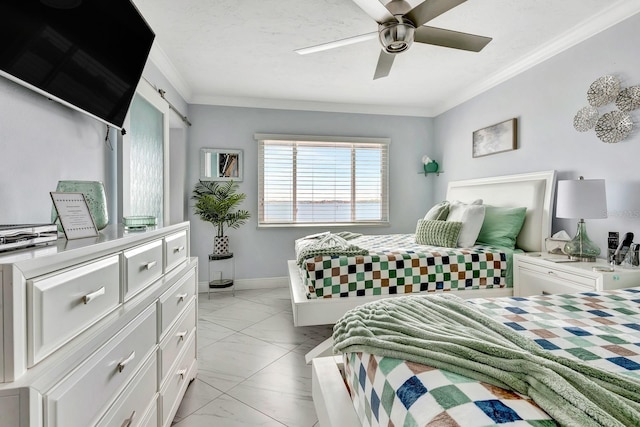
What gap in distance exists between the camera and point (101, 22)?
1394 millimetres

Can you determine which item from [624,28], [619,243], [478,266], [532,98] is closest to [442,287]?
[478,266]

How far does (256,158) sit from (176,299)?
2864 mm

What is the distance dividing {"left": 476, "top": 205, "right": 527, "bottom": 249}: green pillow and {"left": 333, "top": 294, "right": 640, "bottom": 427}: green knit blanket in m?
2.00

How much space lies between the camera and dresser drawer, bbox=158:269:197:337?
4.74ft

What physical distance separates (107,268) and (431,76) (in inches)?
140

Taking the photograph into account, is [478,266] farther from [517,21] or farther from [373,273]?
[517,21]

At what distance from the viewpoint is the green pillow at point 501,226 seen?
287cm

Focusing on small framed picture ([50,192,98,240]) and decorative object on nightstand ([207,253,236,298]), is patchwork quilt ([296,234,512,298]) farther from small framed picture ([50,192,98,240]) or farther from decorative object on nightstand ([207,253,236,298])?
decorative object on nightstand ([207,253,236,298])

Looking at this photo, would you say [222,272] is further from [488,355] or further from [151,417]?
[488,355]

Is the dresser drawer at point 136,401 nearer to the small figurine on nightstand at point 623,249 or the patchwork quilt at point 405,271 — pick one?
the patchwork quilt at point 405,271

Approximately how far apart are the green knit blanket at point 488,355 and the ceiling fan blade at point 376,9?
1658 millimetres

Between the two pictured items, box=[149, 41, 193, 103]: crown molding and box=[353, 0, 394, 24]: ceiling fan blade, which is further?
box=[149, 41, 193, 103]: crown molding

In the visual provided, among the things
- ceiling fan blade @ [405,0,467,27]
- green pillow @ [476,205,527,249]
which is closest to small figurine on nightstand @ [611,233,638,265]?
green pillow @ [476,205,527,249]

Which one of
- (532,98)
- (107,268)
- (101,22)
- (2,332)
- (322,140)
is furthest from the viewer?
(322,140)
